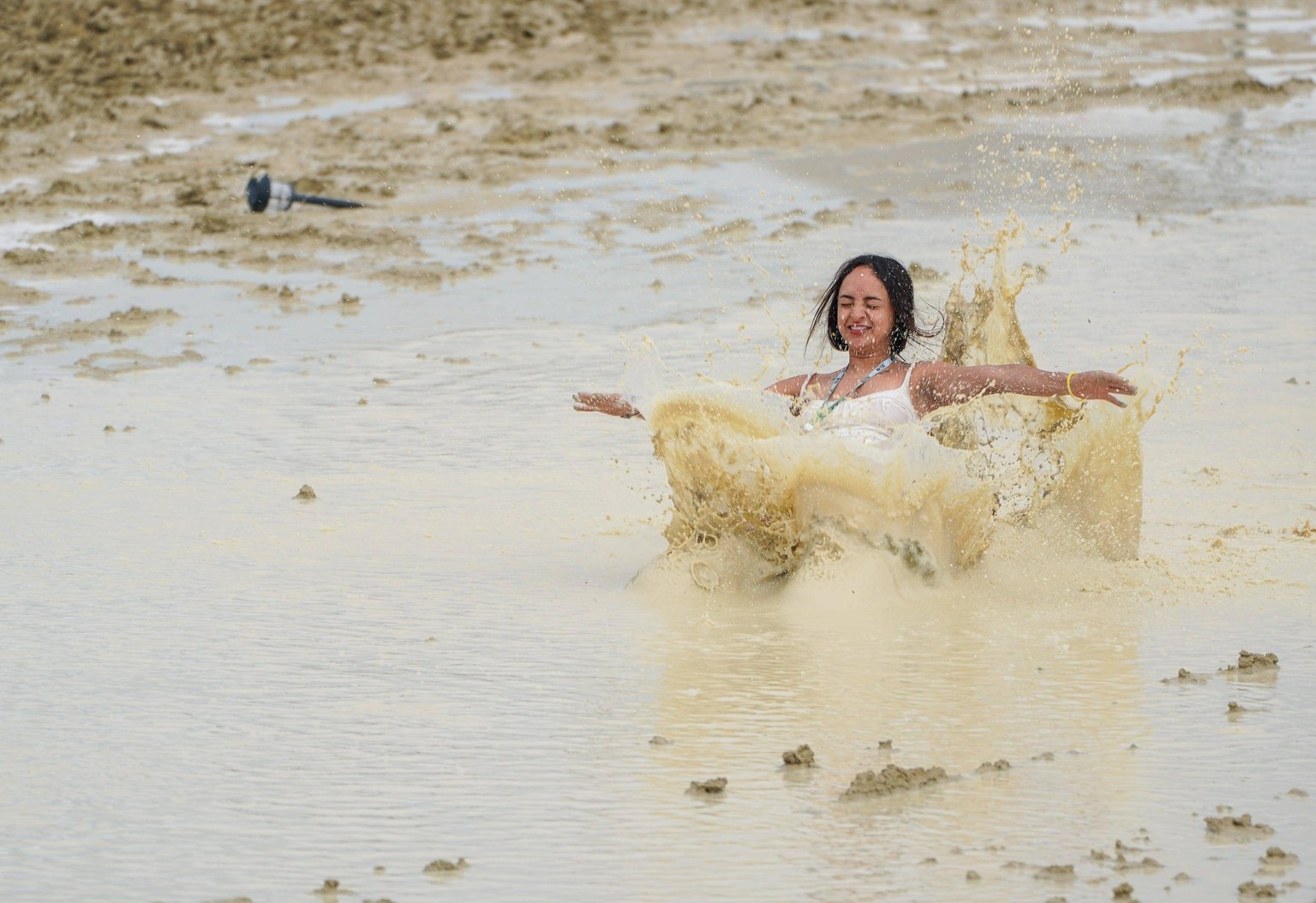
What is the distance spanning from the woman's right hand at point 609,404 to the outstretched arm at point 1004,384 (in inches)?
36.2

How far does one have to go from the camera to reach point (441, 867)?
13.2 ft

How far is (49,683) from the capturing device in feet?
17.7

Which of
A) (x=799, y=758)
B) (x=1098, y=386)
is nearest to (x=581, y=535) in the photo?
(x=1098, y=386)

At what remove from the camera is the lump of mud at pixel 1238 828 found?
4.16 metres

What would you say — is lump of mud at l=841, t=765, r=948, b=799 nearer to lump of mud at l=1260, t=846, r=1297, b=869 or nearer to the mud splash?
lump of mud at l=1260, t=846, r=1297, b=869

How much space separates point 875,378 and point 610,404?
2.83 feet

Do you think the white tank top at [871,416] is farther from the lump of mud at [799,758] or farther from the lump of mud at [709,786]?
the lump of mud at [709,786]

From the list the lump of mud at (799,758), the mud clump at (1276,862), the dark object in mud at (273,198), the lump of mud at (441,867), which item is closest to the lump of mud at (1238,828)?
the mud clump at (1276,862)

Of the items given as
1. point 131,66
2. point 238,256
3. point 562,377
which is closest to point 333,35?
point 131,66

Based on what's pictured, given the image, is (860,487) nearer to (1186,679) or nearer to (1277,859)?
(1186,679)

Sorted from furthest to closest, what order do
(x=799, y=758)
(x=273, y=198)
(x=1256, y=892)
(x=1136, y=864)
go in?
(x=273, y=198) → (x=799, y=758) → (x=1136, y=864) → (x=1256, y=892)

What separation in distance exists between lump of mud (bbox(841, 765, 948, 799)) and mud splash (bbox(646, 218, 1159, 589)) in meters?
1.85

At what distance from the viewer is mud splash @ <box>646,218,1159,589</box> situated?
20.7 feet

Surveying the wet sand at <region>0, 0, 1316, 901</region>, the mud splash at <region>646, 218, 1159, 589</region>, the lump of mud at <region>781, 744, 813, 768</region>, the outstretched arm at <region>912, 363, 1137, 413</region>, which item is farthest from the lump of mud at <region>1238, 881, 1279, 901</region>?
the mud splash at <region>646, 218, 1159, 589</region>
